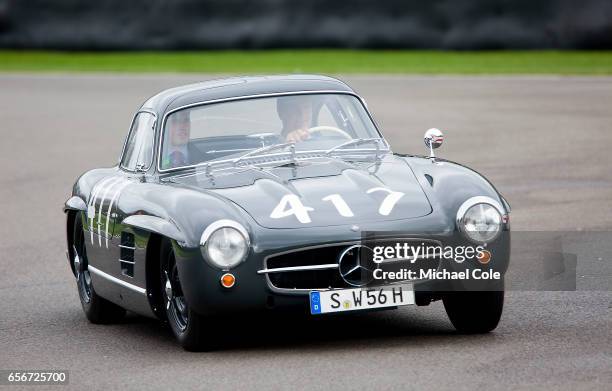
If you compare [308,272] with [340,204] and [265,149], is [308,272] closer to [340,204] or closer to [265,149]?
[340,204]

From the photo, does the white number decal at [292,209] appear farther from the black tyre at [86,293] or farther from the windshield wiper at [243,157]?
the black tyre at [86,293]

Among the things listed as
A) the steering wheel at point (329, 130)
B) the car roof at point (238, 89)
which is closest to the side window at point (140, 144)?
the car roof at point (238, 89)

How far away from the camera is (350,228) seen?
6500mm

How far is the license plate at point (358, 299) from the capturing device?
21.2 ft

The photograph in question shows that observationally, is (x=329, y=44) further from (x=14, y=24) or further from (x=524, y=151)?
(x=524, y=151)

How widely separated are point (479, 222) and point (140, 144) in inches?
96.7

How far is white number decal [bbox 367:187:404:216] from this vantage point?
261 inches

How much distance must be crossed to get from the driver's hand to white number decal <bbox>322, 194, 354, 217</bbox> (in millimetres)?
1151

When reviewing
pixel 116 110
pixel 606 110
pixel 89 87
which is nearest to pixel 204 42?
pixel 89 87

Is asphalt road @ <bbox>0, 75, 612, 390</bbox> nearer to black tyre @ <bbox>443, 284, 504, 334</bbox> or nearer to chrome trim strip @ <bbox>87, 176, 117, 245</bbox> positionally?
black tyre @ <bbox>443, 284, 504, 334</bbox>

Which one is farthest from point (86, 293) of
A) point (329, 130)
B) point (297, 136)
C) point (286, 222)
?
point (286, 222)

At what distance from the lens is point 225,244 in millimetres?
A: 6512

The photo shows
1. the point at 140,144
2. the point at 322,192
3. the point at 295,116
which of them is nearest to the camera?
the point at 322,192

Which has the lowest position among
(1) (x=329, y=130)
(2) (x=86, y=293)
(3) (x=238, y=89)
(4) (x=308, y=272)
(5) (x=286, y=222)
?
(2) (x=86, y=293)
